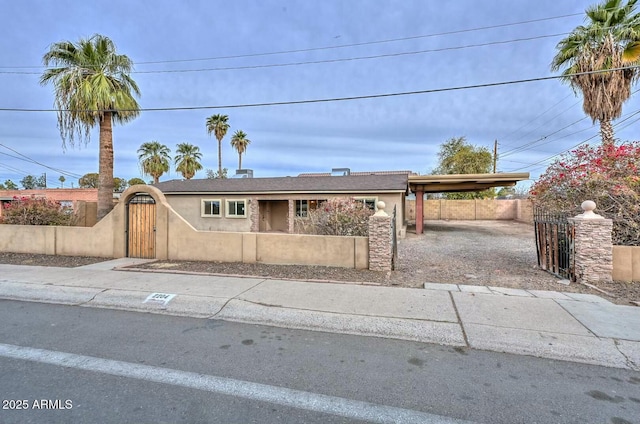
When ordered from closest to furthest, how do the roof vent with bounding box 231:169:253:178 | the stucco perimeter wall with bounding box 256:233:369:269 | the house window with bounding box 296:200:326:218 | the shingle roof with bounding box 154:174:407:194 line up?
the stucco perimeter wall with bounding box 256:233:369:269 → the shingle roof with bounding box 154:174:407:194 → the house window with bounding box 296:200:326:218 → the roof vent with bounding box 231:169:253:178

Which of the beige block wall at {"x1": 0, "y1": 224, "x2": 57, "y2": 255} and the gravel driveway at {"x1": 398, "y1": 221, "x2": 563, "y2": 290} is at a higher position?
the beige block wall at {"x1": 0, "y1": 224, "x2": 57, "y2": 255}

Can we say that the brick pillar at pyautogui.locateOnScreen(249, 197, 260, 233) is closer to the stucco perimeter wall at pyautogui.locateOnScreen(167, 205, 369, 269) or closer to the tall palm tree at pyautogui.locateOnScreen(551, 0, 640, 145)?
the stucco perimeter wall at pyautogui.locateOnScreen(167, 205, 369, 269)

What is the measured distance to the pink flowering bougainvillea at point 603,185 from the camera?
7.72m

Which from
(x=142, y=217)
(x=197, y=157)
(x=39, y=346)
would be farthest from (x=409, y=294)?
(x=197, y=157)

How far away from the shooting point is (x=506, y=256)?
10.7 m

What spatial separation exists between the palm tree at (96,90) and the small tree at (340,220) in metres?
8.72

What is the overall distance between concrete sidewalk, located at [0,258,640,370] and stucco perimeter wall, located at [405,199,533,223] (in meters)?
24.6

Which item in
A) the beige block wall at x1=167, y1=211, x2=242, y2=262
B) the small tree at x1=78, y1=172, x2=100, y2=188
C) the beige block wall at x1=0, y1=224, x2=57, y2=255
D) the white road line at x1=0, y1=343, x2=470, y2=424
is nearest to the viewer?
the white road line at x1=0, y1=343, x2=470, y2=424

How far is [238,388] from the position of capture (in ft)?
10.0

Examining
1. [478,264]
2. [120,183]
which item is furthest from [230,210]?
[120,183]

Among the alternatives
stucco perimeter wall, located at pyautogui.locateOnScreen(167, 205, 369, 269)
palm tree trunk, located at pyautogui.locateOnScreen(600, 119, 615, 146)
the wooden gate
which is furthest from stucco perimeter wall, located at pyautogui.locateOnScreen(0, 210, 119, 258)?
palm tree trunk, located at pyautogui.locateOnScreen(600, 119, 615, 146)

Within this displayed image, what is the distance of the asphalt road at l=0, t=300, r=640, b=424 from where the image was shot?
2670 millimetres

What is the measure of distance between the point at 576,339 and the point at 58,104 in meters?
16.3

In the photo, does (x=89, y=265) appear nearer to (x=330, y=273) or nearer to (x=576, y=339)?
(x=330, y=273)
